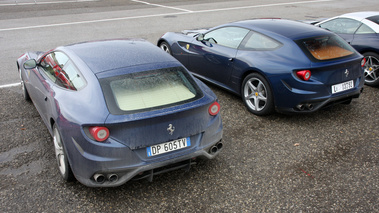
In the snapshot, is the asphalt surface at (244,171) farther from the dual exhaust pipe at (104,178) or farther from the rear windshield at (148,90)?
the rear windshield at (148,90)

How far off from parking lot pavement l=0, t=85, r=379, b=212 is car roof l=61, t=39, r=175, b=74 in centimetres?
135

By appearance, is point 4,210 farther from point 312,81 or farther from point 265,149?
point 312,81

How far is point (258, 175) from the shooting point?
4.23m

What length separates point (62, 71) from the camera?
14.4 ft

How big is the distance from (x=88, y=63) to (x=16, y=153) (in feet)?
5.39

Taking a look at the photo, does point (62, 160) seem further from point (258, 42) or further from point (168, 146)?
point (258, 42)

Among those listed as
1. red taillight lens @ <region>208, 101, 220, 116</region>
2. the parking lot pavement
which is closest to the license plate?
the parking lot pavement

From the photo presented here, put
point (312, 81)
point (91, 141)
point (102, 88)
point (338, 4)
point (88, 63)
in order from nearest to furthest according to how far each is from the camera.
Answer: point (91, 141) → point (102, 88) → point (88, 63) → point (312, 81) → point (338, 4)

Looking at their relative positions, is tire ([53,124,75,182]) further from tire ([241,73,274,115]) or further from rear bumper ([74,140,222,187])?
A: tire ([241,73,274,115])

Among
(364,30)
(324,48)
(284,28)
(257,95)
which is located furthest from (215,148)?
(364,30)

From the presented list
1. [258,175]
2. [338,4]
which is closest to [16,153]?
[258,175]

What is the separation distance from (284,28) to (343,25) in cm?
265

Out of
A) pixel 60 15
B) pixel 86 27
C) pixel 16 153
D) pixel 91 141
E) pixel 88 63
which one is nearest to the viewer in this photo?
pixel 91 141

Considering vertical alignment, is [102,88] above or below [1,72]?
above
